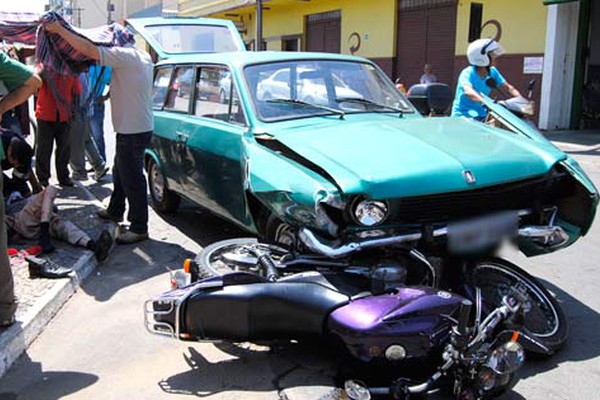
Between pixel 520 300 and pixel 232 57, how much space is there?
3138mm

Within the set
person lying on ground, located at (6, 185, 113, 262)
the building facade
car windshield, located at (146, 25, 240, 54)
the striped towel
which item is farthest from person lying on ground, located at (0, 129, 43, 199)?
the building facade

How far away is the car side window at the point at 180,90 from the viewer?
6.16 meters

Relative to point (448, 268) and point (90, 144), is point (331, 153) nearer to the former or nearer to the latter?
point (448, 268)

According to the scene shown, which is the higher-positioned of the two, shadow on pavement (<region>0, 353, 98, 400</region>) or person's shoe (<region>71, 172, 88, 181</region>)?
person's shoe (<region>71, 172, 88, 181</region>)

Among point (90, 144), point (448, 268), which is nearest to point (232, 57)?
point (448, 268)

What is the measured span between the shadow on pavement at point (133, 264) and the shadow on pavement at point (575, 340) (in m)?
3.07

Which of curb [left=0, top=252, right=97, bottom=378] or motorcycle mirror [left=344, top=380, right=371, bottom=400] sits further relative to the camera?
curb [left=0, top=252, right=97, bottom=378]

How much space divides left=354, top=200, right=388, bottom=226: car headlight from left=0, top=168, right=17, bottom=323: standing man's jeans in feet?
6.84

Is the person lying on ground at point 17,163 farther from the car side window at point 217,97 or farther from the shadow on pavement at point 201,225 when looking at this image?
the car side window at point 217,97

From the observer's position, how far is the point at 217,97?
5.56 m

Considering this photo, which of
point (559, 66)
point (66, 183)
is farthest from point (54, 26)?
point (559, 66)

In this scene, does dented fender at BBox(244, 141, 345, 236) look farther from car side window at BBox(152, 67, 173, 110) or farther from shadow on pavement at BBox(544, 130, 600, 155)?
shadow on pavement at BBox(544, 130, 600, 155)

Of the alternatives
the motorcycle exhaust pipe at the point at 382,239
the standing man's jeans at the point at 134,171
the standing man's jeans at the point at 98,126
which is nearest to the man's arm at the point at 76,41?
the standing man's jeans at the point at 134,171

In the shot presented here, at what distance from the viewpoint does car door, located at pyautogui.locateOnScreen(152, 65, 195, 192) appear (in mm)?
6121
